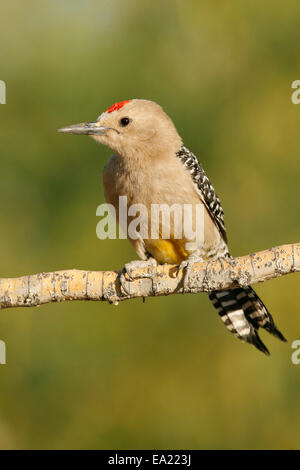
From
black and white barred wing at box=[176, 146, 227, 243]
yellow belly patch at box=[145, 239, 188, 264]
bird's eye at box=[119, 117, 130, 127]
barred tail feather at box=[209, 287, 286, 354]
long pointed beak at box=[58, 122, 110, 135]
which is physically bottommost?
barred tail feather at box=[209, 287, 286, 354]

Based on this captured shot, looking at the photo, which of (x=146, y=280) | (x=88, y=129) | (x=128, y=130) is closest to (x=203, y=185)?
(x=128, y=130)

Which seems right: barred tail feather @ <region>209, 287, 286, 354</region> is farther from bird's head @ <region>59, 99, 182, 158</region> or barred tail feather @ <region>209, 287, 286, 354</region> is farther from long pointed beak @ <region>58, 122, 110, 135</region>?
long pointed beak @ <region>58, 122, 110, 135</region>

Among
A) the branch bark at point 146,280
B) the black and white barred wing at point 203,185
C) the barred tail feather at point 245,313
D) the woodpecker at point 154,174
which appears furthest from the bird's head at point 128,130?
the barred tail feather at point 245,313

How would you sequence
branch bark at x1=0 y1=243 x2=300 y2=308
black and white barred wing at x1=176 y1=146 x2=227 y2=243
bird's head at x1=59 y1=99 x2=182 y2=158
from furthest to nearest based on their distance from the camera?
black and white barred wing at x1=176 y1=146 x2=227 y2=243
bird's head at x1=59 y1=99 x2=182 y2=158
branch bark at x1=0 y1=243 x2=300 y2=308

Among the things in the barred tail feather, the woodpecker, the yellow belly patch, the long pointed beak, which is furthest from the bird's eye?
the barred tail feather

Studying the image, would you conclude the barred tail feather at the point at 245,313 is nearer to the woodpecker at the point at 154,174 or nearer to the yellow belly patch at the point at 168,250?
the woodpecker at the point at 154,174

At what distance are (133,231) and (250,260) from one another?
1.39 metres

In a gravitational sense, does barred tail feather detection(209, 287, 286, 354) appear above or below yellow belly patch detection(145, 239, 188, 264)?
below

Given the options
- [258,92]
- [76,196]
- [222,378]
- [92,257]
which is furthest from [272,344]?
[258,92]

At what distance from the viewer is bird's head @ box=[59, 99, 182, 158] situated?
617 centimetres

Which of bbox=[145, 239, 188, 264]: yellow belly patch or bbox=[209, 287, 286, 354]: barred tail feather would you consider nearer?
bbox=[145, 239, 188, 264]: yellow belly patch

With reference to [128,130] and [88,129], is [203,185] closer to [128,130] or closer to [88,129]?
[128,130]

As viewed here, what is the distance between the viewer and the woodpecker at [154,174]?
19.9 feet

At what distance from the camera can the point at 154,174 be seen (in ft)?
19.9
